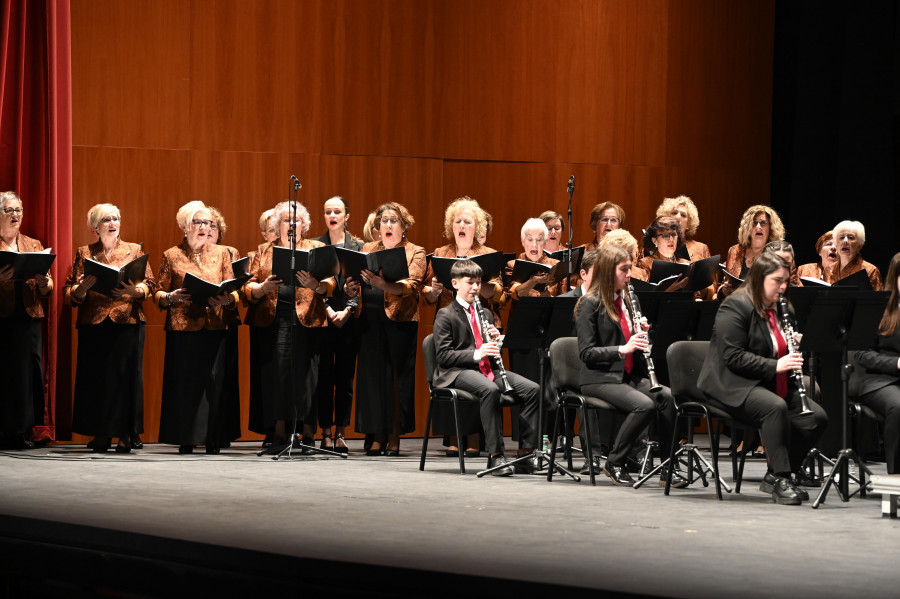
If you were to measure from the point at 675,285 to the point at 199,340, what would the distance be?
2.85 meters

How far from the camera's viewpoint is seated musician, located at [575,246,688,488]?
610cm

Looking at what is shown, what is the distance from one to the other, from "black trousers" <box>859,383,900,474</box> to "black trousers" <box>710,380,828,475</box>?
31cm

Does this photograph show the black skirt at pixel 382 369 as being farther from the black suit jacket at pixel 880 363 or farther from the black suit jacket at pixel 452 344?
the black suit jacket at pixel 880 363

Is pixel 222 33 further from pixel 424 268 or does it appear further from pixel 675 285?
pixel 675 285

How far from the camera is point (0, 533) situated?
4.82 meters

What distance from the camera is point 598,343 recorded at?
6.28 meters

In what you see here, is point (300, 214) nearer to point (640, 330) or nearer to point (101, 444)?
point (101, 444)

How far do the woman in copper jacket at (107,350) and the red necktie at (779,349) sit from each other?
3688 millimetres

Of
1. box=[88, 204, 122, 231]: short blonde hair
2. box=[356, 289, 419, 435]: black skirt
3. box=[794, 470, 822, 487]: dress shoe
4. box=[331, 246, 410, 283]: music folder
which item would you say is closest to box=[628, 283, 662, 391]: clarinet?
box=[794, 470, 822, 487]: dress shoe

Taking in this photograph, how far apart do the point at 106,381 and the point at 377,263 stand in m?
1.78

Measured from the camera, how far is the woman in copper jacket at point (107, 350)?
7.58 m

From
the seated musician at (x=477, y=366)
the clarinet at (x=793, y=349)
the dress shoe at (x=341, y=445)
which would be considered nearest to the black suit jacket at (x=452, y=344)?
the seated musician at (x=477, y=366)

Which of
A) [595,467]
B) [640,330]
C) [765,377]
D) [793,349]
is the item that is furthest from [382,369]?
[793,349]

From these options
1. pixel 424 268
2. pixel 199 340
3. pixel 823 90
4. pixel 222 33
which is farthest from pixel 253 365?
pixel 823 90
